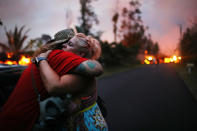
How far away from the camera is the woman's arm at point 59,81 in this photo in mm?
910

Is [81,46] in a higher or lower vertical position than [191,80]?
higher

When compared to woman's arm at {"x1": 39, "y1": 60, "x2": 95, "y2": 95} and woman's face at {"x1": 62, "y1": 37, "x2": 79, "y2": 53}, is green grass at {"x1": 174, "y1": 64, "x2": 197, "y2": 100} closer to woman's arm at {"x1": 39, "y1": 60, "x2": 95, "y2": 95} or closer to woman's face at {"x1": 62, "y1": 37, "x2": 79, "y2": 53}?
woman's face at {"x1": 62, "y1": 37, "x2": 79, "y2": 53}

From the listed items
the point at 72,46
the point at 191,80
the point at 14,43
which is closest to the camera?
the point at 72,46

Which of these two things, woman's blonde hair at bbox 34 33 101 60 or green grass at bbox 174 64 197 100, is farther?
green grass at bbox 174 64 197 100

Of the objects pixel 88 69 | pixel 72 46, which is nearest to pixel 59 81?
pixel 88 69

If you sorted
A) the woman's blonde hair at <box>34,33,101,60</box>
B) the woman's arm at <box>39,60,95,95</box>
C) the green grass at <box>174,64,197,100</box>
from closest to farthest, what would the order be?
the woman's arm at <box>39,60,95,95</box> < the woman's blonde hair at <box>34,33,101,60</box> < the green grass at <box>174,64,197,100</box>

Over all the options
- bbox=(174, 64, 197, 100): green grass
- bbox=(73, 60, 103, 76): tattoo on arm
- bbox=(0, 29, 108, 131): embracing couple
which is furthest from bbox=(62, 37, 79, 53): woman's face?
bbox=(174, 64, 197, 100): green grass

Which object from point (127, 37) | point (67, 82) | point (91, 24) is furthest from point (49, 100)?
point (127, 37)

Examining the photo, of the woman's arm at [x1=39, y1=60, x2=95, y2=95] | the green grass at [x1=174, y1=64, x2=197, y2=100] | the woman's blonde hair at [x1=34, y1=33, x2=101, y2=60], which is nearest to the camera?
the woman's arm at [x1=39, y1=60, x2=95, y2=95]

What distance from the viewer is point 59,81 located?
924mm

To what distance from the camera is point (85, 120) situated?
47.7 inches

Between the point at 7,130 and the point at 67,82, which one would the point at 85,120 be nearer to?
A: the point at 67,82

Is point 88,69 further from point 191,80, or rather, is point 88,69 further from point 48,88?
point 191,80

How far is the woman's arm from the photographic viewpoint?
35.8 inches
